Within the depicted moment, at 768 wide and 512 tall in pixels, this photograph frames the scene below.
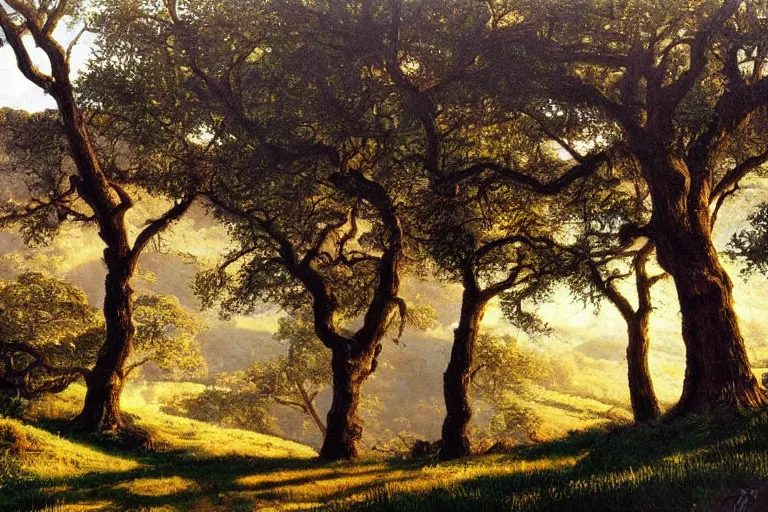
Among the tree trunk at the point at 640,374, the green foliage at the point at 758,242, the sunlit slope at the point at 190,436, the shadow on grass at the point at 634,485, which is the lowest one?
the sunlit slope at the point at 190,436

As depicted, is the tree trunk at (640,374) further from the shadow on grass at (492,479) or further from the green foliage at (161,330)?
the green foliage at (161,330)

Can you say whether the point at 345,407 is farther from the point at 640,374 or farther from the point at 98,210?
the point at 98,210

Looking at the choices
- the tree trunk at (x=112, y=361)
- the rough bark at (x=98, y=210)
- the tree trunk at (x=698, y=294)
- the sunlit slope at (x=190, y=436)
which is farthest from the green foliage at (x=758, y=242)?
the tree trunk at (x=112, y=361)

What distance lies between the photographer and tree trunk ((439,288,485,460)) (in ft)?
62.3

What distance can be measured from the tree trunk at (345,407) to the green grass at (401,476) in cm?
104

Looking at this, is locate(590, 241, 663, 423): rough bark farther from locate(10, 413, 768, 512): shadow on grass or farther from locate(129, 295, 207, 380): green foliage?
locate(129, 295, 207, 380): green foliage

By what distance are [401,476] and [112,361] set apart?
1346 cm

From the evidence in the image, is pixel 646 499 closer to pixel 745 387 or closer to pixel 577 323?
pixel 745 387

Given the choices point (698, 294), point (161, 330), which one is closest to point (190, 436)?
point (161, 330)

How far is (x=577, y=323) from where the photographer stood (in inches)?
3804

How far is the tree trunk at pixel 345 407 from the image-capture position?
19719mm

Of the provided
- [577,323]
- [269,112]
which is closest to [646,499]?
[269,112]

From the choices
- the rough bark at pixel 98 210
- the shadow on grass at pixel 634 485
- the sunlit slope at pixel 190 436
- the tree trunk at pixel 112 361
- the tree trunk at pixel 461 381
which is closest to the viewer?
the shadow on grass at pixel 634 485

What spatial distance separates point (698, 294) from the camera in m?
13.7
